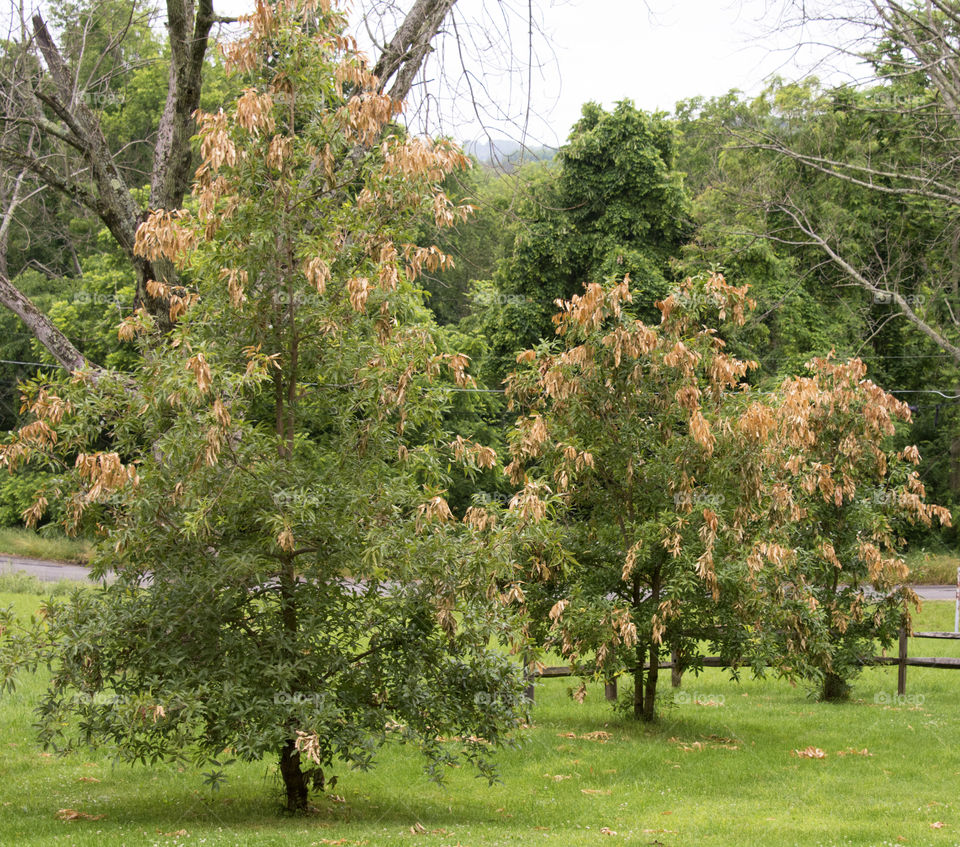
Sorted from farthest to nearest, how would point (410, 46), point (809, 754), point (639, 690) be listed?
point (639, 690), point (809, 754), point (410, 46)

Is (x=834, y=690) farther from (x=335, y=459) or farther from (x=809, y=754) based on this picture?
(x=335, y=459)

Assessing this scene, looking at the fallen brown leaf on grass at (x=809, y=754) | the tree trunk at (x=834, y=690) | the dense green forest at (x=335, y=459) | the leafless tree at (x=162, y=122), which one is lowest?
the tree trunk at (x=834, y=690)

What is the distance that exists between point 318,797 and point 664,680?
35.7 ft

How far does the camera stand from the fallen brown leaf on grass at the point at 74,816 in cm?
800

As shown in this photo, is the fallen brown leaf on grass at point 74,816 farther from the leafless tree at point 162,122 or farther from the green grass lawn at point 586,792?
the leafless tree at point 162,122

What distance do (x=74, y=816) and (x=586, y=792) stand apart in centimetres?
461

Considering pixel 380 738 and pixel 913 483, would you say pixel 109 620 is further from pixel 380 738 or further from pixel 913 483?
pixel 913 483

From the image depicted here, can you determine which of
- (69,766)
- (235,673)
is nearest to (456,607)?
(235,673)

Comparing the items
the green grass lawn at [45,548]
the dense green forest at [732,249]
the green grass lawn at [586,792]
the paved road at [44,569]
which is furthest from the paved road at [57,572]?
the green grass lawn at [586,792]

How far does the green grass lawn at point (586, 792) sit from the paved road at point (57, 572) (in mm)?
16413

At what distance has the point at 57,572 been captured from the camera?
31016 mm

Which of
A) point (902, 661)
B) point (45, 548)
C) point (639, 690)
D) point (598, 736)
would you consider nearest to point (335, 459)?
point (598, 736)

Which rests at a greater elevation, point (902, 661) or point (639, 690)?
point (639, 690)

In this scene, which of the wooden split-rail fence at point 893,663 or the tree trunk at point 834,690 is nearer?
the wooden split-rail fence at point 893,663
